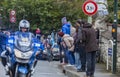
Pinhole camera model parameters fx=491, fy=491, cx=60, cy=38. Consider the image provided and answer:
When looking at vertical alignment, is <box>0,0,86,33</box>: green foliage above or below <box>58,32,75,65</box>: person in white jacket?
above

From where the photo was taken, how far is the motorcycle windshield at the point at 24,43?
40.0 ft

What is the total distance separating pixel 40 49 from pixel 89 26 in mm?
3098

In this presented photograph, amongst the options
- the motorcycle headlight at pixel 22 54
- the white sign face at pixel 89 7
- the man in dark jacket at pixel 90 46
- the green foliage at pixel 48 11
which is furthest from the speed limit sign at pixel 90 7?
the green foliage at pixel 48 11

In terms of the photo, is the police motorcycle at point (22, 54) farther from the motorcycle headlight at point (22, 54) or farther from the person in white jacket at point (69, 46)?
the person in white jacket at point (69, 46)

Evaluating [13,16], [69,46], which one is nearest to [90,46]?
[69,46]

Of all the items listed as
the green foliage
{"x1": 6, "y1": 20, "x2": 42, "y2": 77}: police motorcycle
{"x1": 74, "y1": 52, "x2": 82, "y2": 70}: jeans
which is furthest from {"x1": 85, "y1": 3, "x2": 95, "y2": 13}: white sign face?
the green foliage

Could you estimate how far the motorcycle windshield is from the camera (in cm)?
1220

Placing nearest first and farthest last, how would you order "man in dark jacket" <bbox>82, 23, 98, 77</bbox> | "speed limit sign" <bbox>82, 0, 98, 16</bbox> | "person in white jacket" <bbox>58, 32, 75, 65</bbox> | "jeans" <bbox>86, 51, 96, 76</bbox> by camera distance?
"man in dark jacket" <bbox>82, 23, 98, 77</bbox> < "jeans" <bbox>86, 51, 96, 76</bbox> < "speed limit sign" <bbox>82, 0, 98, 16</bbox> < "person in white jacket" <bbox>58, 32, 75, 65</bbox>

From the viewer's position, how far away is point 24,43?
484 inches

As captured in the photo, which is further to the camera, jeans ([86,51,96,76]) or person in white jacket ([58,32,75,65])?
person in white jacket ([58,32,75,65])

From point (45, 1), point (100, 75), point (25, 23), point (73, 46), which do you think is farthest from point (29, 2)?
point (25, 23)

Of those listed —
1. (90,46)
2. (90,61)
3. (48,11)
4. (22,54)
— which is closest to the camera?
(22,54)

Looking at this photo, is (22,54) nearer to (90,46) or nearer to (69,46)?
(90,46)

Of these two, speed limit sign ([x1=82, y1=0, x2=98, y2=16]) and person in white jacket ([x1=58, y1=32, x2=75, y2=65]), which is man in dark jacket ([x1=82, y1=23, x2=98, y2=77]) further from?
person in white jacket ([x1=58, y1=32, x2=75, y2=65])
